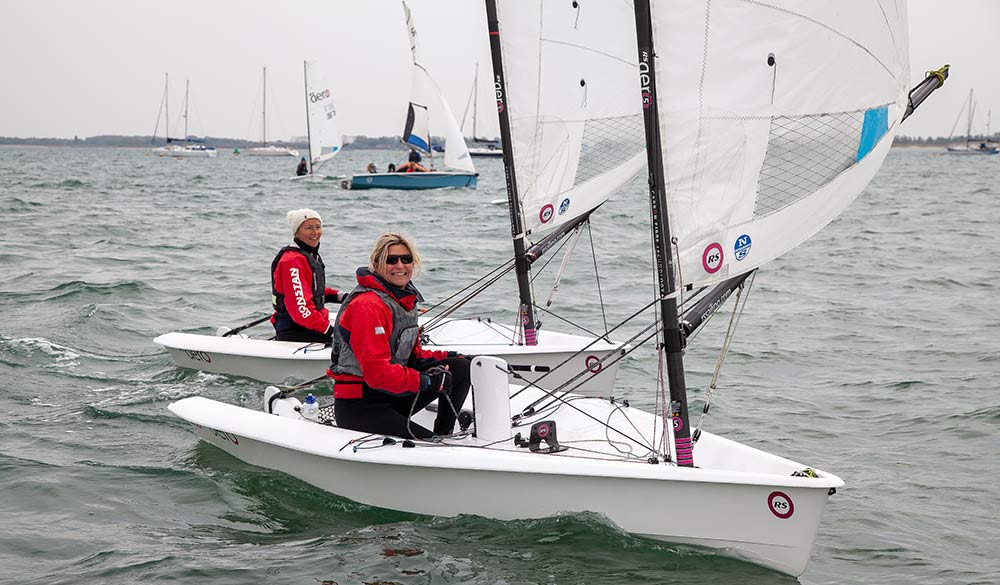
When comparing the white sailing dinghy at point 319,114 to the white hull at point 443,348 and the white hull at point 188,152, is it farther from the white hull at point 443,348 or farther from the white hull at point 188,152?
the white hull at point 188,152

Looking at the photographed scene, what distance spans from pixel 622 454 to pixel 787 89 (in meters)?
1.67

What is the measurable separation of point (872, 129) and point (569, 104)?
2723 mm

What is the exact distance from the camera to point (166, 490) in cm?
504

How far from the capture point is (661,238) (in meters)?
4.00

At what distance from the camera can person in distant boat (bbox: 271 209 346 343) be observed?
658cm

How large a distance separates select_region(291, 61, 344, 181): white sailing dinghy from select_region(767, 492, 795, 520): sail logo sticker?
30357 millimetres

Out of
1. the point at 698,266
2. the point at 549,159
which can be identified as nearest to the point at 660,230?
the point at 698,266

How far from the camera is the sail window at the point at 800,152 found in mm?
4012

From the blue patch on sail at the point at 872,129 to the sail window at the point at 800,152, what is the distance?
22 millimetres

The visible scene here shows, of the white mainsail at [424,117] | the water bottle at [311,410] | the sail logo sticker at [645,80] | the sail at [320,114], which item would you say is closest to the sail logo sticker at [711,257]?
the sail logo sticker at [645,80]

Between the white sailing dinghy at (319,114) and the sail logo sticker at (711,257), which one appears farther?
the white sailing dinghy at (319,114)

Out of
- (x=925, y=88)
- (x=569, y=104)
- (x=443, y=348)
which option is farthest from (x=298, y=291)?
(x=925, y=88)

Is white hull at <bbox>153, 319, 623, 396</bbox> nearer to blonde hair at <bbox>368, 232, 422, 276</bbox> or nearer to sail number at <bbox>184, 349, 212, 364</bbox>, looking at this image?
sail number at <bbox>184, 349, 212, 364</bbox>

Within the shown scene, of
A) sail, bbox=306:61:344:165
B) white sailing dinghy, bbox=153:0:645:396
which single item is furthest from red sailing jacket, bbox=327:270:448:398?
sail, bbox=306:61:344:165
